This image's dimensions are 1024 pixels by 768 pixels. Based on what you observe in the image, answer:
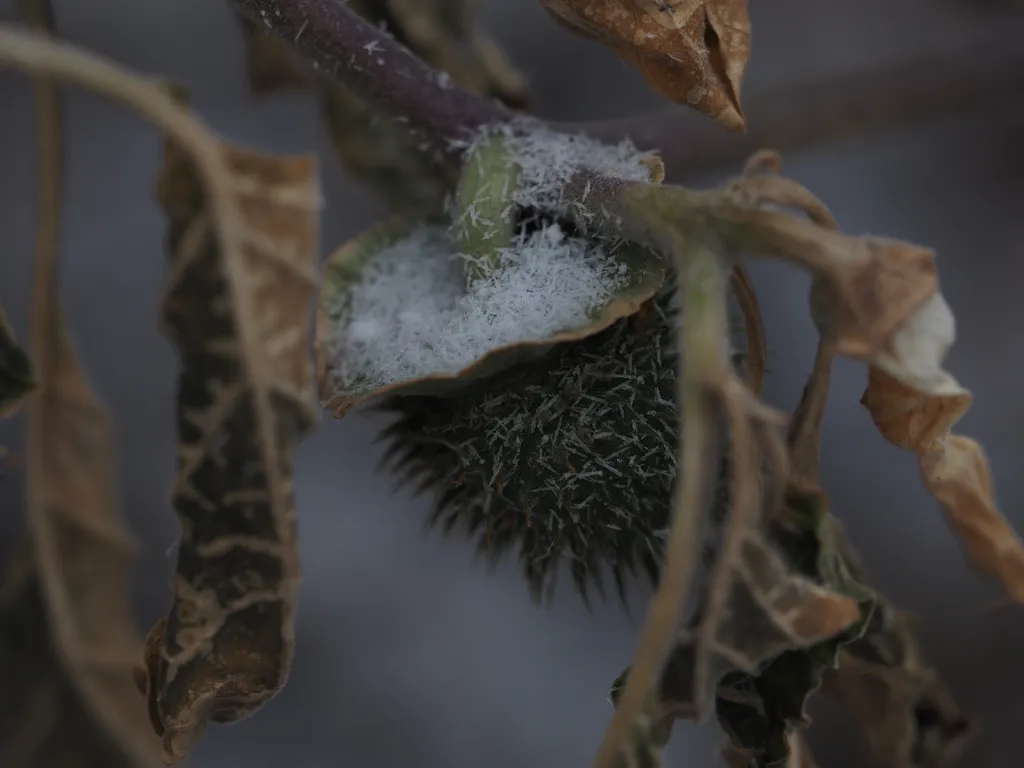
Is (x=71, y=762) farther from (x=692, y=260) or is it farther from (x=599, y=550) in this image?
(x=692, y=260)

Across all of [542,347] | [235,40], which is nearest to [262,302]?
[542,347]

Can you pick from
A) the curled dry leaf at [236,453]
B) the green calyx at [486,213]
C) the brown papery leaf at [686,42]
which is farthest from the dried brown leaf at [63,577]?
the brown papery leaf at [686,42]

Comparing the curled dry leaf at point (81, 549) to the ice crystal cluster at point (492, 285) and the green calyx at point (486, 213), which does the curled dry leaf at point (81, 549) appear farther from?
the green calyx at point (486, 213)

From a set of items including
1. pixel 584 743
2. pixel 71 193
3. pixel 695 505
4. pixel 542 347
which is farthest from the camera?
pixel 71 193

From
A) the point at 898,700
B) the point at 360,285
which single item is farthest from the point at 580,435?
the point at 898,700

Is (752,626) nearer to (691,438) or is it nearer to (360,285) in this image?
(691,438)

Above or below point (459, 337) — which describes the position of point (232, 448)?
below
